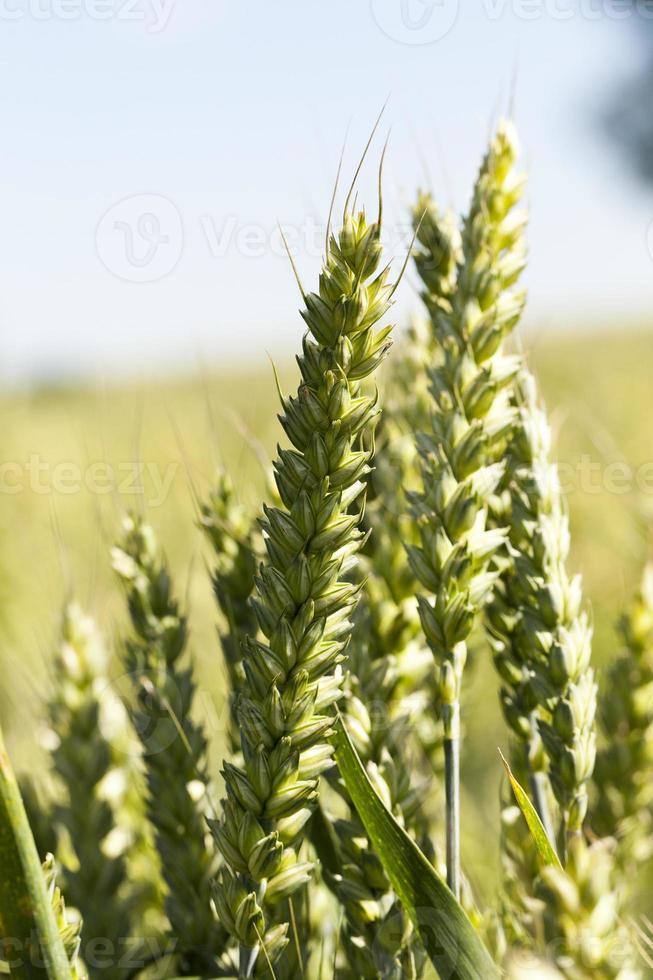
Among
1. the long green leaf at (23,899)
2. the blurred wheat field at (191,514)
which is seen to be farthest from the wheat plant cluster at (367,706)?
the blurred wheat field at (191,514)

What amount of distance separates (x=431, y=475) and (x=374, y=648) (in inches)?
8.2

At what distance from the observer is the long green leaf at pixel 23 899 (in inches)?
19.6

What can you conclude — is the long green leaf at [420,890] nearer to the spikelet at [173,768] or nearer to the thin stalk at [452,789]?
the thin stalk at [452,789]

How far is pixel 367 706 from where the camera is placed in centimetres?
76

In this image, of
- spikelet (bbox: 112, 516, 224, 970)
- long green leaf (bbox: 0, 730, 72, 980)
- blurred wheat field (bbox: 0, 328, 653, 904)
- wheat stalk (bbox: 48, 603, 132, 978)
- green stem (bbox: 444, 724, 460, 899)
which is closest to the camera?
long green leaf (bbox: 0, 730, 72, 980)

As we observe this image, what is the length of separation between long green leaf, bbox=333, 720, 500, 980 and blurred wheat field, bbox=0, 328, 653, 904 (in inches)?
11.3

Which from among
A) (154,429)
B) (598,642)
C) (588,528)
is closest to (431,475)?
(598,642)

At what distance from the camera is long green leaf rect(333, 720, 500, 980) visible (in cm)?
55

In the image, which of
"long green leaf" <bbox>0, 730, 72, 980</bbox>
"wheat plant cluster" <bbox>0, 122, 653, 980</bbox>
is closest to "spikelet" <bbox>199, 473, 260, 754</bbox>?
"wheat plant cluster" <bbox>0, 122, 653, 980</bbox>

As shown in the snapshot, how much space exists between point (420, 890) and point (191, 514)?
87.5 inches

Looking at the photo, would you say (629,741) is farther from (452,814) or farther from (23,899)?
(23,899)

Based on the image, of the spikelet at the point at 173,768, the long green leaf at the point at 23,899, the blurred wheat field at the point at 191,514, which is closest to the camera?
the long green leaf at the point at 23,899

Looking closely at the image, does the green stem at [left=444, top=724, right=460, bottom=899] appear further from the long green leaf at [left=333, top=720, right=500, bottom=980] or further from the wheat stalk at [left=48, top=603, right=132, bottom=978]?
the wheat stalk at [left=48, top=603, right=132, bottom=978]

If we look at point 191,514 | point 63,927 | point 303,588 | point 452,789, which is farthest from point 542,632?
point 191,514
